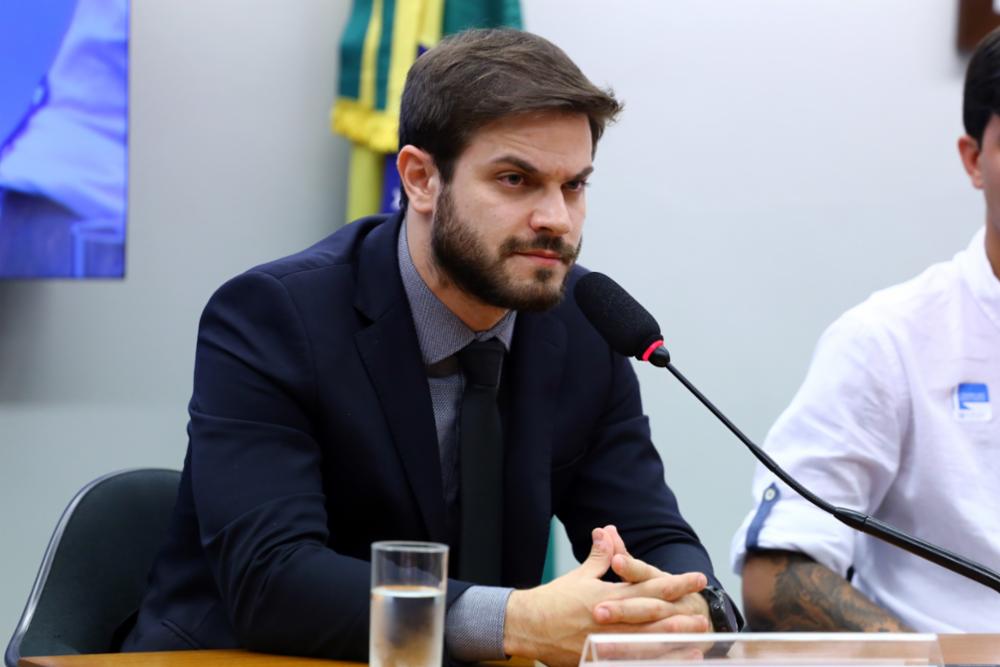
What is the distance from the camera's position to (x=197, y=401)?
1.54m

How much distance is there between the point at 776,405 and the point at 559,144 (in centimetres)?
157

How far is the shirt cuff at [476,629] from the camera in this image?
1.28m

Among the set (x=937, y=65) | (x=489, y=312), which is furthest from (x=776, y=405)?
(x=489, y=312)

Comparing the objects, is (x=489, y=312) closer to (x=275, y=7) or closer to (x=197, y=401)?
(x=197, y=401)

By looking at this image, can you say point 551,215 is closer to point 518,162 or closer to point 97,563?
point 518,162

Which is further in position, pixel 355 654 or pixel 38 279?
pixel 38 279

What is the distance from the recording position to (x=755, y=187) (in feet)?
9.91

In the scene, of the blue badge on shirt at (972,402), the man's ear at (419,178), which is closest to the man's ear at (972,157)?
the blue badge on shirt at (972,402)

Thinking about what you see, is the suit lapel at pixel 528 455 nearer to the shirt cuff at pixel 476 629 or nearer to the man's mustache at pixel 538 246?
the man's mustache at pixel 538 246

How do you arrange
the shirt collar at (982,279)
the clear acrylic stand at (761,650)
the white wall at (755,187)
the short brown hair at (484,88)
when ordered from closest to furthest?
the clear acrylic stand at (761,650) → the short brown hair at (484,88) → the shirt collar at (982,279) → the white wall at (755,187)

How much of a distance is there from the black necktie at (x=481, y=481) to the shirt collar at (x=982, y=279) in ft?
2.36

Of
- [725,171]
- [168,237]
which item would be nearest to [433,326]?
[168,237]

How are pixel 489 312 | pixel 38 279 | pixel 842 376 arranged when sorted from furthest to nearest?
1. pixel 38 279
2. pixel 842 376
3. pixel 489 312

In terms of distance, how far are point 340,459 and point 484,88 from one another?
486mm
